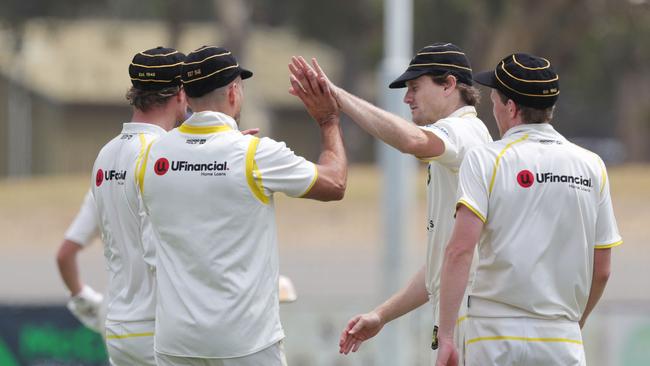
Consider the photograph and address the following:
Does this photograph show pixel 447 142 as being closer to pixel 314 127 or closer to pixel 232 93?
pixel 232 93

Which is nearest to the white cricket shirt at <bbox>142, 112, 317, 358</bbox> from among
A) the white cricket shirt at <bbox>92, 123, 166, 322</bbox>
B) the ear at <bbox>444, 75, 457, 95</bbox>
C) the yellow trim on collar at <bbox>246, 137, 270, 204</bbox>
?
the yellow trim on collar at <bbox>246, 137, 270, 204</bbox>

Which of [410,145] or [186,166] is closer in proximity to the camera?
[186,166]

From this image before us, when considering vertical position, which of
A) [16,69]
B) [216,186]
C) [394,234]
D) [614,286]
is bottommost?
[614,286]

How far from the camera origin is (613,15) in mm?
27547

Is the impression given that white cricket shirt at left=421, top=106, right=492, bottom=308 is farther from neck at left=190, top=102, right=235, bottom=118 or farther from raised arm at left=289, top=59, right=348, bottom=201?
neck at left=190, top=102, right=235, bottom=118

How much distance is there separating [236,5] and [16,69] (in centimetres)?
1262

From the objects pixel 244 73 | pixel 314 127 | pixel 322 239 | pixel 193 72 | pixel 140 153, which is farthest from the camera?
pixel 314 127

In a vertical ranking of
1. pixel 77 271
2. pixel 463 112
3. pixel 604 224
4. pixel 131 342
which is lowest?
pixel 131 342

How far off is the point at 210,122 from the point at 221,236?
19.0 inches

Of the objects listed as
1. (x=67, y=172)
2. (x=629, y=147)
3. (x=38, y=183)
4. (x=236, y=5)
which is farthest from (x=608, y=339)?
(x=67, y=172)

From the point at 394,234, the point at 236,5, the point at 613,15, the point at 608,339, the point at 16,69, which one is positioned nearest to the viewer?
the point at 608,339

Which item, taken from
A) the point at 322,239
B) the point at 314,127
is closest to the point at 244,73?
the point at 322,239

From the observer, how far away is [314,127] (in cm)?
4597

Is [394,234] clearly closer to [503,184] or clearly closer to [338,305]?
[338,305]
